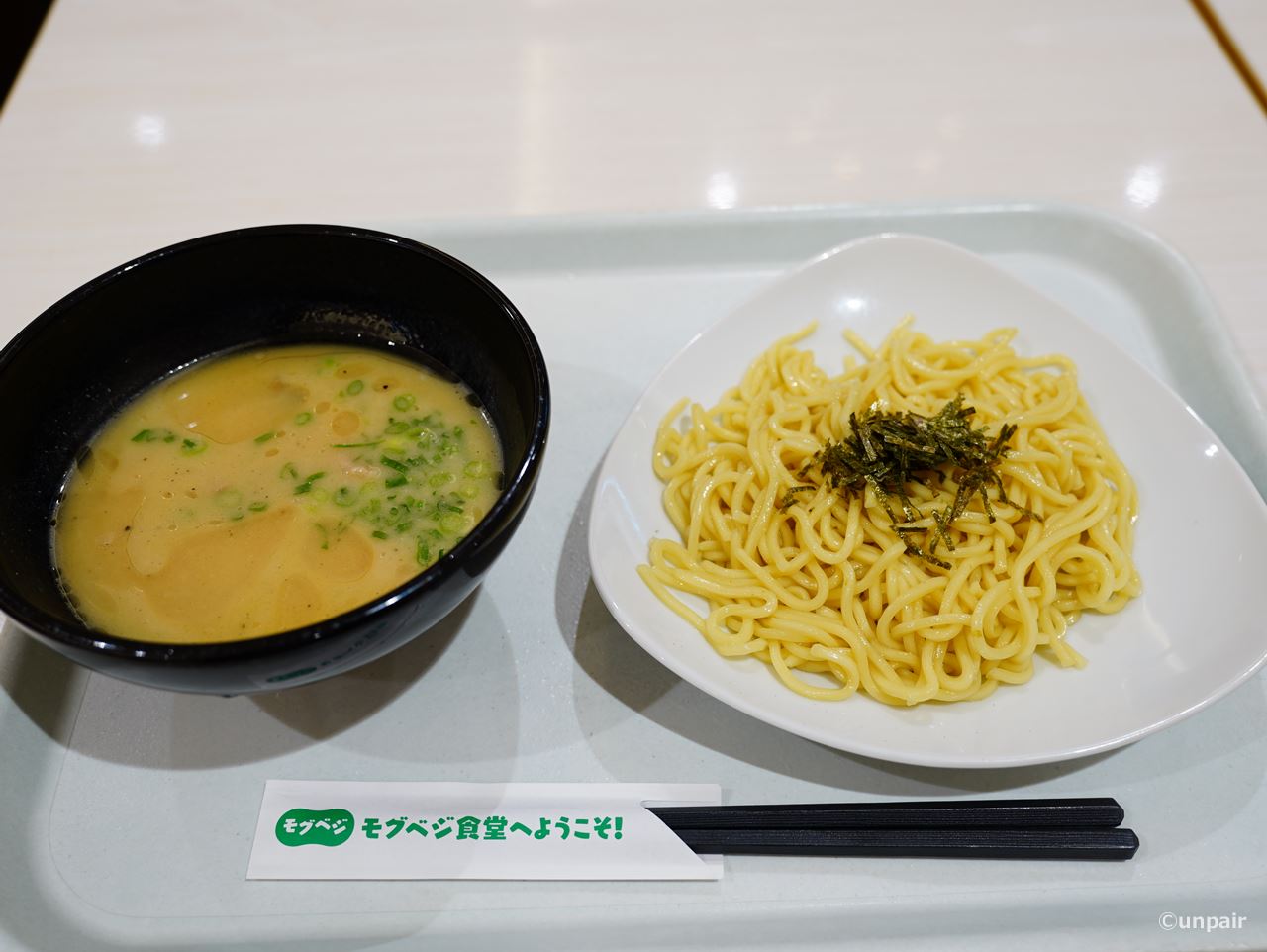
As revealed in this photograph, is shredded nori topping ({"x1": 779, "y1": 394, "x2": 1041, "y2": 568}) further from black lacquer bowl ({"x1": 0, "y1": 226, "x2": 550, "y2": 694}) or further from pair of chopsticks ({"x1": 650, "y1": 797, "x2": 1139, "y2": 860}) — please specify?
black lacquer bowl ({"x1": 0, "y1": 226, "x2": 550, "y2": 694})

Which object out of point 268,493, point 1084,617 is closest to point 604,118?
point 268,493

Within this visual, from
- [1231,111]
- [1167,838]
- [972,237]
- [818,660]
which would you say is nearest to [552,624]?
[818,660]

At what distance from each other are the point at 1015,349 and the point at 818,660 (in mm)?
824

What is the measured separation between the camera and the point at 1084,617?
156 cm

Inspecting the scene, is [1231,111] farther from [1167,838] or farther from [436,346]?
[436,346]

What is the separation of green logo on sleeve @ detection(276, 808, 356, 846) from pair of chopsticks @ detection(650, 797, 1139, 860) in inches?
17.2

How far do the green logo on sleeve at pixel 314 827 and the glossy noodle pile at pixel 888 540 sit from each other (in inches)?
22.3

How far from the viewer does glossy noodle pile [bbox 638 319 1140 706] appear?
148 centimetres

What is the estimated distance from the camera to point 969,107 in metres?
2.48

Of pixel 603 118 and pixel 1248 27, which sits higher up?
pixel 1248 27

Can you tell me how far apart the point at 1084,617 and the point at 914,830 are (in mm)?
497

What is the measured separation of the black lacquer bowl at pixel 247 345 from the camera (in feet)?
3.53

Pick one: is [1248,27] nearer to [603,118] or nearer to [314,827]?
[603,118]

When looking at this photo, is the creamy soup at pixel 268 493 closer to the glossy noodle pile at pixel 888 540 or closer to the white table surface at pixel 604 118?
the glossy noodle pile at pixel 888 540
